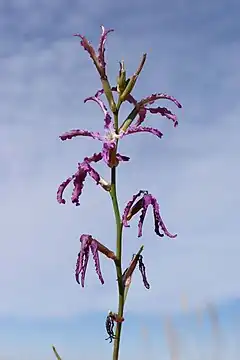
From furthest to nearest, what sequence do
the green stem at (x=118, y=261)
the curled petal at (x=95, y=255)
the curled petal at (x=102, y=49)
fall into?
the curled petal at (x=102, y=49)
the curled petal at (x=95, y=255)
the green stem at (x=118, y=261)

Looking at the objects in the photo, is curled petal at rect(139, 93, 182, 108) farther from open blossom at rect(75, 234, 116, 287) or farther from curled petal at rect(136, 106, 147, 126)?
open blossom at rect(75, 234, 116, 287)

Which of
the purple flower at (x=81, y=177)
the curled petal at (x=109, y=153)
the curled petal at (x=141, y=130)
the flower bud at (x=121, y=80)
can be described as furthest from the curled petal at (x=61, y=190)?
the flower bud at (x=121, y=80)

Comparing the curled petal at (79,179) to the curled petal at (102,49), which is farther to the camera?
the curled petal at (102,49)

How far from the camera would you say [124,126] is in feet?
13.6

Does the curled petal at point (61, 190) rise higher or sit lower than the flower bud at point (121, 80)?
lower

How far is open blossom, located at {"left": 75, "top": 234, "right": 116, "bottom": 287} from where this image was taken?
155 inches

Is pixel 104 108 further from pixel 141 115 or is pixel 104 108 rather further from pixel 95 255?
pixel 95 255

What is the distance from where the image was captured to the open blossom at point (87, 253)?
3947mm

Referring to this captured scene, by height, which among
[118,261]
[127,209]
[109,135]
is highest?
[109,135]

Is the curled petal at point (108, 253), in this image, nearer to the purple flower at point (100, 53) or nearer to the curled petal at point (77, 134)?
the curled petal at point (77, 134)

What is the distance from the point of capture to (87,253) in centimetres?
408

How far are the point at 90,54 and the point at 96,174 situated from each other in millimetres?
890

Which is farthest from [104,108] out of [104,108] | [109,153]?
[109,153]

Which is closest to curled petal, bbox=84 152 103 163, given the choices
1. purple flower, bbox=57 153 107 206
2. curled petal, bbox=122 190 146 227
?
purple flower, bbox=57 153 107 206
